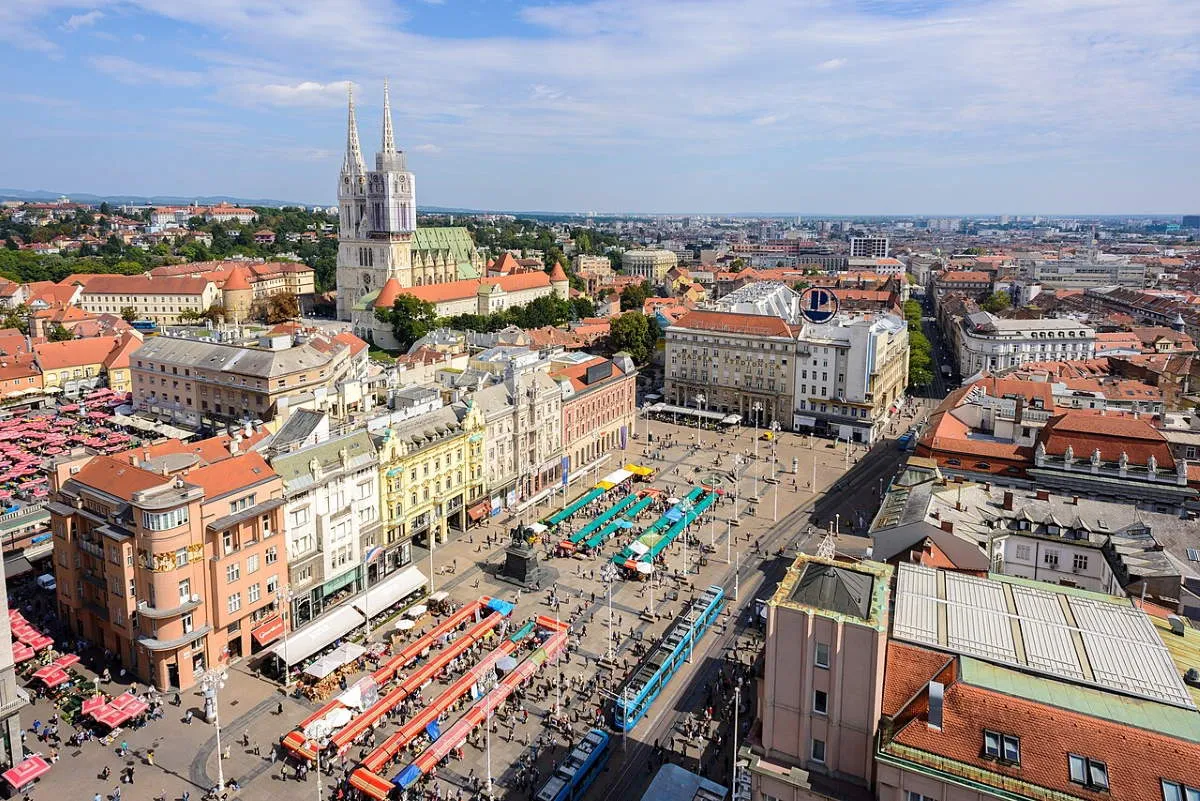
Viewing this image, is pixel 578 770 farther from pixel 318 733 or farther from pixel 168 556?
pixel 168 556

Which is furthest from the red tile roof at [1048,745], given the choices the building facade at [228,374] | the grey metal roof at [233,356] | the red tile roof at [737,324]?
the red tile roof at [737,324]

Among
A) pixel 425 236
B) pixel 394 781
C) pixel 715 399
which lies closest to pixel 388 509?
pixel 394 781

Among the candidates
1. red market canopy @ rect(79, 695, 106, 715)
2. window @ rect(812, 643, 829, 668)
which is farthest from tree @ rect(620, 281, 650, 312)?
window @ rect(812, 643, 829, 668)

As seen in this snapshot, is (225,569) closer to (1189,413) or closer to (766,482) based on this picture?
(766,482)

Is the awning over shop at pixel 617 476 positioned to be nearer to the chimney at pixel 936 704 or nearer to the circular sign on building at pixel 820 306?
the circular sign on building at pixel 820 306

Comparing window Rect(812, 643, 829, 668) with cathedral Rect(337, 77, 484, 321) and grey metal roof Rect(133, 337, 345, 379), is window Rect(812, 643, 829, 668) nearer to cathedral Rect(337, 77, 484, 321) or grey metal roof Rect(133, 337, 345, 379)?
grey metal roof Rect(133, 337, 345, 379)
